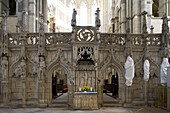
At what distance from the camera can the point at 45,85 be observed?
15.0 m

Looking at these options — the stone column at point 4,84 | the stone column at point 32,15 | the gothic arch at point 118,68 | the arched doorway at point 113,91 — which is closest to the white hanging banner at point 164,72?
the gothic arch at point 118,68

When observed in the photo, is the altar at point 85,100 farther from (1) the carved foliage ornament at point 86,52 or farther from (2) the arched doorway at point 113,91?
(1) the carved foliage ornament at point 86,52

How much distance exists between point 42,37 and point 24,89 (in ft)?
11.8

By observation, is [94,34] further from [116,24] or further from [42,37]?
[116,24]

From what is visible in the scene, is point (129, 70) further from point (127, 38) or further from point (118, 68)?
point (127, 38)

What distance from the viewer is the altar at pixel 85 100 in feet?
45.0

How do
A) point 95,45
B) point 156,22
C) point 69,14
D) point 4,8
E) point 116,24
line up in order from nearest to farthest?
point 95,45
point 156,22
point 4,8
point 116,24
point 69,14

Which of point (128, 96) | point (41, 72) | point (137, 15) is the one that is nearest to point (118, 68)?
point (128, 96)

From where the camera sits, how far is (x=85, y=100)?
1376 cm

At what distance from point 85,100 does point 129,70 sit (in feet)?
11.7

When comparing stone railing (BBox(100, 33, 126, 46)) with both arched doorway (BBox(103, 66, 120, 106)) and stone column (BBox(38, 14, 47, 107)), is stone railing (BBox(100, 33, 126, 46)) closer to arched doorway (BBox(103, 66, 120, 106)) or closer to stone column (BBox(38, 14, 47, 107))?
arched doorway (BBox(103, 66, 120, 106))

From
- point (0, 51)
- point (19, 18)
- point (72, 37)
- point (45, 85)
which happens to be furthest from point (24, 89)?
point (19, 18)

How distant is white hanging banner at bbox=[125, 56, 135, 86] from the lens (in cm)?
1491

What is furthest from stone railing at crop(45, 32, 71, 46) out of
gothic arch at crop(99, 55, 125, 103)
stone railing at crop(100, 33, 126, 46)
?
gothic arch at crop(99, 55, 125, 103)
